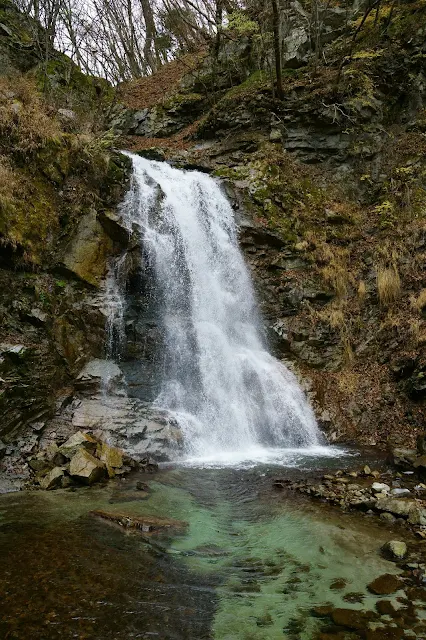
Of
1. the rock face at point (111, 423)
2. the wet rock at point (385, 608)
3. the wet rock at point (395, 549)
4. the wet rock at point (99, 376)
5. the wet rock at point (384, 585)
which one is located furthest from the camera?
the wet rock at point (99, 376)

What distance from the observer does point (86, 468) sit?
23.3 feet

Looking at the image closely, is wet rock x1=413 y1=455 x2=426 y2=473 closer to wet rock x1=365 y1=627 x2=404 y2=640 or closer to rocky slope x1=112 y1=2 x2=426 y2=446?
rocky slope x1=112 y1=2 x2=426 y2=446

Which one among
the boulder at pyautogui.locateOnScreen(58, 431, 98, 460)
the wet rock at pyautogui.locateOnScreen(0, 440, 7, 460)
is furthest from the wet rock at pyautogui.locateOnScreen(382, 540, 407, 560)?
the wet rock at pyautogui.locateOnScreen(0, 440, 7, 460)

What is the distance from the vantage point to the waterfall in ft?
33.2

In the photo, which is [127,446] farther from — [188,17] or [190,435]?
[188,17]

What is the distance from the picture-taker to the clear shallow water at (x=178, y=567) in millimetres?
3396

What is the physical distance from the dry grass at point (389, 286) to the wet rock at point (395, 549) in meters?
8.39

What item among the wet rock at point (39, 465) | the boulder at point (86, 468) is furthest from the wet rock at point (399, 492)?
the wet rock at point (39, 465)

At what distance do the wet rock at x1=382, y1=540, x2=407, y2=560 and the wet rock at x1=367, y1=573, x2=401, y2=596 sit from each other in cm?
45

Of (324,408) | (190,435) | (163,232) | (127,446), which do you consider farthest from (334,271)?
(127,446)

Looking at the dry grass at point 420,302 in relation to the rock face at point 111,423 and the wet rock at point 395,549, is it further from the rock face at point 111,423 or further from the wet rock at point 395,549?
the wet rock at point 395,549

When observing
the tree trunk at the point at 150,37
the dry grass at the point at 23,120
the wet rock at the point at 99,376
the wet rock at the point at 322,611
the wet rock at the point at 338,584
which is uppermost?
the tree trunk at the point at 150,37

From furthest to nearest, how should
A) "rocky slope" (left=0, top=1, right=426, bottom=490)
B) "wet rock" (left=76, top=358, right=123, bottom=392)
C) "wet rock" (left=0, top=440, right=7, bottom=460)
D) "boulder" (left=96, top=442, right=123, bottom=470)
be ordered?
1. "wet rock" (left=76, top=358, right=123, bottom=392)
2. "rocky slope" (left=0, top=1, right=426, bottom=490)
3. "boulder" (left=96, top=442, right=123, bottom=470)
4. "wet rock" (left=0, top=440, right=7, bottom=460)

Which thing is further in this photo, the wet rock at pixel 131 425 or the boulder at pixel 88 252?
the boulder at pixel 88 252
